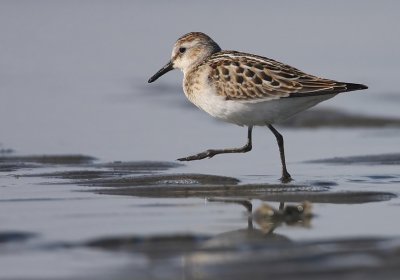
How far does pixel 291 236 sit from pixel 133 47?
1051 centimetres

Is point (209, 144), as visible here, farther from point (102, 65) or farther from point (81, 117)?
point (102, 65)

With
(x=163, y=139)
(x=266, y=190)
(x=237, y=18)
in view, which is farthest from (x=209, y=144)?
(x=237, y=18)

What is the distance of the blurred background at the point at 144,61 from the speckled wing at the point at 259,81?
117 cm

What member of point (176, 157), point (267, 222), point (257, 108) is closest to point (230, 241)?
point (267, 222)

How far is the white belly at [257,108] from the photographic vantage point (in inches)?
356

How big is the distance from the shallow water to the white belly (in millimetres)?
474

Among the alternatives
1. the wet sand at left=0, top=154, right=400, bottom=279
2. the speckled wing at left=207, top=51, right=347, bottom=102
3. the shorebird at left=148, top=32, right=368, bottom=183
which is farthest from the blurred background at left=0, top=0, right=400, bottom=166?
the wet sand at left=0, top=154, right=400, bottom=279

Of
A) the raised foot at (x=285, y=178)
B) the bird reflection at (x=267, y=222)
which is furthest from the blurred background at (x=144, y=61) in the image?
the bird reflection at (x=267, y=222)

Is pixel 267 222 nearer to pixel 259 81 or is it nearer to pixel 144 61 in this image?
pixel 259 81

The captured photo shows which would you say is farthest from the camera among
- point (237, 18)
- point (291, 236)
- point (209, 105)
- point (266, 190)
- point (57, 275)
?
point (237, 18)

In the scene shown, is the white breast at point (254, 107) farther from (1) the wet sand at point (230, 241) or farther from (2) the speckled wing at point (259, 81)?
(1) the wet sand at point (230, 241)

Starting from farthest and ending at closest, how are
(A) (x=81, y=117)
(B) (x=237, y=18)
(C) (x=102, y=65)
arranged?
(B) (x=237, y=18), (C) (x=102, y=65), (A) (x=81, y=117)

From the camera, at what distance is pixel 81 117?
12203 millimetres

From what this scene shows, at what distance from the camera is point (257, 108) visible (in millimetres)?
9125
